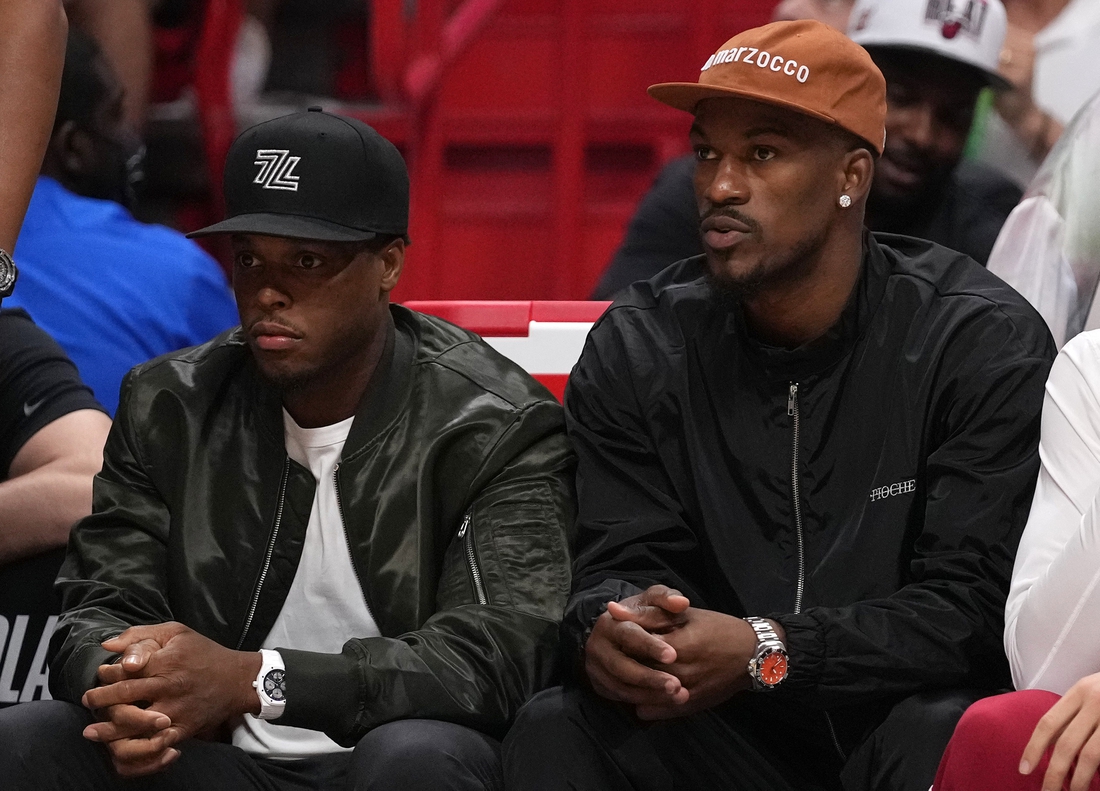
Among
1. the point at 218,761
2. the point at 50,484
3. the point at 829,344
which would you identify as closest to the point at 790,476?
the point at 829,344

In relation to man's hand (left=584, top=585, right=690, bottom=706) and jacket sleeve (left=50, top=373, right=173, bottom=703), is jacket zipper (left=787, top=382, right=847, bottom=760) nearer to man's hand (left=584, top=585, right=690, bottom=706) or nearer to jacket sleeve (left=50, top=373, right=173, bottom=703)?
man's hand (left=584, top=585, right=690, bottom=706)

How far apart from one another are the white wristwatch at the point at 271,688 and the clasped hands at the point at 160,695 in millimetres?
11

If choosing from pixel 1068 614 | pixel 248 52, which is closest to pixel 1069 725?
pixel 1068 614

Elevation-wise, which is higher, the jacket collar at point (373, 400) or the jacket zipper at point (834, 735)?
the jacket collar at point (373, 400)

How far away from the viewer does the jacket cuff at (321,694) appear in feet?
7.29

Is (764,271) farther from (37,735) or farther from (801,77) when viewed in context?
(37,735)

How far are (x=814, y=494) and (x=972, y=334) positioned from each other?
0.33 m

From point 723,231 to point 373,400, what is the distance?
0.60m

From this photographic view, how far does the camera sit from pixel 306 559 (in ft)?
8.27

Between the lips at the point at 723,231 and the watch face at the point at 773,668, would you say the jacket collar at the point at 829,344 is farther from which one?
the watch face at the point at 773,668

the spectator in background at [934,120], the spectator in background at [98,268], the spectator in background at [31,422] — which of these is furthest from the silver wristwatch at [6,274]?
the spectator in background at [934,120]

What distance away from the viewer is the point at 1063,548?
208 cm

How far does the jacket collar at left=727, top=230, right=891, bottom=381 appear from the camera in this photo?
249 centimetres

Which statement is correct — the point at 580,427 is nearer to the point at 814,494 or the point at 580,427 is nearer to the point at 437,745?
the point at 814,494
